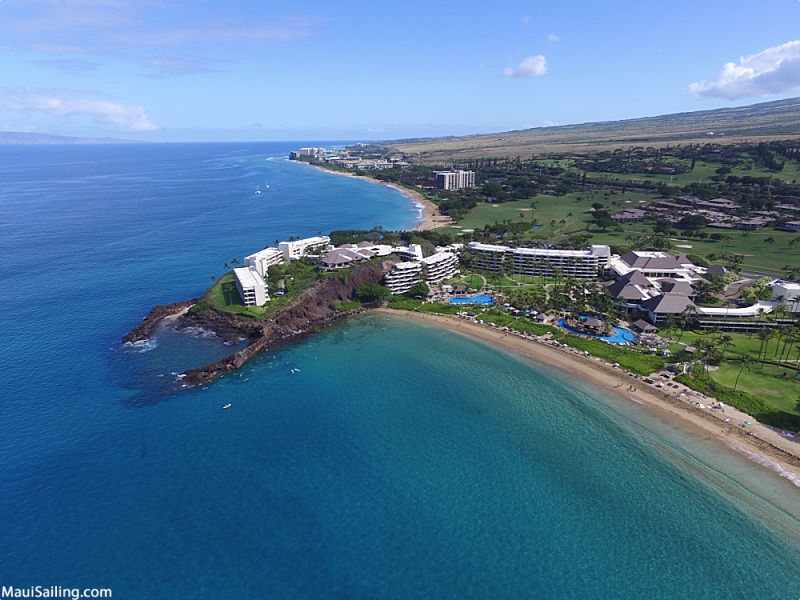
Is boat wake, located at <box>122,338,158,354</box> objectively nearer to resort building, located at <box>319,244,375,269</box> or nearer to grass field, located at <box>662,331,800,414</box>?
resort building, located at <box>319,244,375,269</box>

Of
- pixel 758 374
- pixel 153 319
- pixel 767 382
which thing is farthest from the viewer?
pixel 153 319

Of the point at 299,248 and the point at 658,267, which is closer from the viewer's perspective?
the point at 658,267

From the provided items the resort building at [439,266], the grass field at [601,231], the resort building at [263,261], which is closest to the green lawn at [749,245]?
the grass field at [601,231]

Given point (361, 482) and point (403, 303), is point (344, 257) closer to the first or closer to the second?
point (403, 303)

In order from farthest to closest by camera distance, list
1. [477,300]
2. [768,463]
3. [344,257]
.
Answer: [344,257] → [477,300] → [768,463]

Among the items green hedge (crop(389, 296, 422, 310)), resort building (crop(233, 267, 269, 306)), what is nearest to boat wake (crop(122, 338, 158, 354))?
resort building (crop(233, 267, 269, 306))

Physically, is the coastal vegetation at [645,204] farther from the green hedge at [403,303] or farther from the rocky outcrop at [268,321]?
the rocky outcrop at [268,321]

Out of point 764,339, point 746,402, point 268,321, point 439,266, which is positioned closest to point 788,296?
point 764,339
